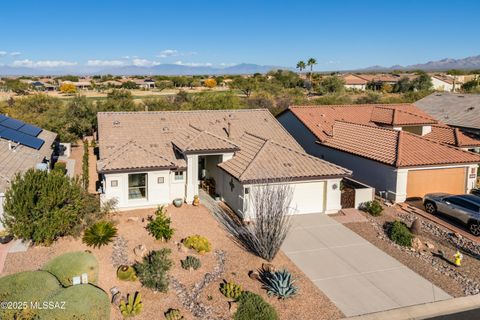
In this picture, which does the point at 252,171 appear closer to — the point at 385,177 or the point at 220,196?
the point at 220,196

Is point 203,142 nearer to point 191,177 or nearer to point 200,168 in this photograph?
point 191,177

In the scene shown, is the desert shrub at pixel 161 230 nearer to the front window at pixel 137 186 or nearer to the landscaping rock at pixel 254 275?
the landscaping rock at pixel 254 275

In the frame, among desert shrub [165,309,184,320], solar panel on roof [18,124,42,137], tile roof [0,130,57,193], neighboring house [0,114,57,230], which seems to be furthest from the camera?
solar panel on roof [18,124,42,137]

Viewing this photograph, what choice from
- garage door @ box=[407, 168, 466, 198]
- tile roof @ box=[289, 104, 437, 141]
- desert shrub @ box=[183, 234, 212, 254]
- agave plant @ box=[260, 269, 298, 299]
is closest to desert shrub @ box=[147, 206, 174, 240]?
desert shrub @ box=[183, 234, 212, 254]

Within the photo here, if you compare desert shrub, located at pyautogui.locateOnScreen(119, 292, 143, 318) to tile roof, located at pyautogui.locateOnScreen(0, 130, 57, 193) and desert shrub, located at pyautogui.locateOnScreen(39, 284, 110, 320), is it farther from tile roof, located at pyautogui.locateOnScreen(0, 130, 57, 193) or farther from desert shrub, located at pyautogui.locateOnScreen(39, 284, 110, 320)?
tile roof, located at pyautogui.locateOnScreen(0, 130, 57, 193)

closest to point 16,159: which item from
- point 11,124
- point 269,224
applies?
point 11,124

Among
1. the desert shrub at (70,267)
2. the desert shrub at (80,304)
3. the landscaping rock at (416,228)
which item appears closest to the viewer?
the desert shrub at (80,304)

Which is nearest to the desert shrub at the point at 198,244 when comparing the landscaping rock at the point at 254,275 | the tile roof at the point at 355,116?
the landscaping rock at the point at 254,275
